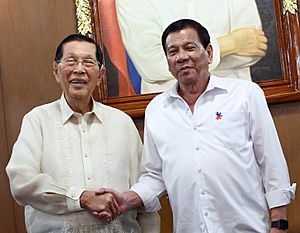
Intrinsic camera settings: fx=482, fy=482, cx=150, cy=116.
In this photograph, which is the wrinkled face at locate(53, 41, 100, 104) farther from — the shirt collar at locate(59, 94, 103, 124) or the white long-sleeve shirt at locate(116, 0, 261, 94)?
the white long-sleeve shirt at locate(116, 0, 261, 94)

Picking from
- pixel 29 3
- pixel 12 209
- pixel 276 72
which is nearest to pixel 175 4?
pixel 276 72

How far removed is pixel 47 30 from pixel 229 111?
130 centimetres

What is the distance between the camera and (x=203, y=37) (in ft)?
6.63

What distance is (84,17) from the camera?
8.79ft

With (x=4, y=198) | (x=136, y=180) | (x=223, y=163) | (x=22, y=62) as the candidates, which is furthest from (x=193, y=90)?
(x=4, y=198)

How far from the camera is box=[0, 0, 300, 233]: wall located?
2.71 m

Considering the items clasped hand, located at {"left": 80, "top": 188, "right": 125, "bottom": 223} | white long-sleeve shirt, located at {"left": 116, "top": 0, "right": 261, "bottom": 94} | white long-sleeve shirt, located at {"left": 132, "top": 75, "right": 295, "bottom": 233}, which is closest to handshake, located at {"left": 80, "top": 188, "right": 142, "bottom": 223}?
clasped hand, located at {"left": 80, "top": 188, "right": 125, "bottom": 223}

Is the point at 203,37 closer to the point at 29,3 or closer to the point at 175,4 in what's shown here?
the point at 175,4

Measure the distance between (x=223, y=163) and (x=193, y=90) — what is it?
13.8 inches

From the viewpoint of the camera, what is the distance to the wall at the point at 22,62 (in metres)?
2.71

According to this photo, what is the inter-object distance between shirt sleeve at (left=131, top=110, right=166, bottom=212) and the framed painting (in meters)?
0.53

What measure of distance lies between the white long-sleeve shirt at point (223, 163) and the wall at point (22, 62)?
1004 millimetres

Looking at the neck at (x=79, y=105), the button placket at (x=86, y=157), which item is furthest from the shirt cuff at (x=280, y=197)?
the neck at (x=79, y=105)

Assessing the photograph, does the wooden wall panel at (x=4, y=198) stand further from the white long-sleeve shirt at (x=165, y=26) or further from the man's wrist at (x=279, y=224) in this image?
the man's wrist at (x=279, y=224)
